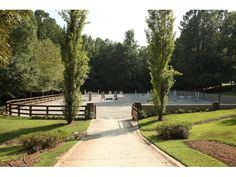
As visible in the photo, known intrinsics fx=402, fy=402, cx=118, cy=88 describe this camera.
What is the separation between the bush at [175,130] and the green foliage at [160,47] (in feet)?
26.1

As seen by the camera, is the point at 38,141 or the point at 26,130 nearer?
the point at 38,141

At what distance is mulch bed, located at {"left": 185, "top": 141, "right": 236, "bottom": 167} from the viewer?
11.9 metres

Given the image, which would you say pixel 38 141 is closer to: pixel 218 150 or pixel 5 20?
pixel 5 20

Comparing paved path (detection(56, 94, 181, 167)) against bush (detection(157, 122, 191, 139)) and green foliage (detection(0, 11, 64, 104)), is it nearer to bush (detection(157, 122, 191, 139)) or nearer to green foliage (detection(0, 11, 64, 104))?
bush (detection(157, 122, 191, 139))

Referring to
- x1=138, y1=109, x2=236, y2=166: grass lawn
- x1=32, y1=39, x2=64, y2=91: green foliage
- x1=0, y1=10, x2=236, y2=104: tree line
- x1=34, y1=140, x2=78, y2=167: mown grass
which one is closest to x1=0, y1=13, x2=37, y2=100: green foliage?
x1=0, y1=10, x2=236, y2=104: tree line

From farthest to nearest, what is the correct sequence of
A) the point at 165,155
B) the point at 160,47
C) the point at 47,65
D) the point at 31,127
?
the point at 47,65
the point at 160,47
the point at 31,127
the point at 165,155

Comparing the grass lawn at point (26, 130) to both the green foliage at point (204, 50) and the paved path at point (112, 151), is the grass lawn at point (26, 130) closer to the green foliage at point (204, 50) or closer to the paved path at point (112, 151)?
the paved path at point (112, 151)

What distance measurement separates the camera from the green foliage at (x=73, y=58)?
82.8 feet

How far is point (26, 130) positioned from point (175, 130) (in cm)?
948

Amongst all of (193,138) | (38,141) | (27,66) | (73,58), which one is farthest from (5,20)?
(27,66)

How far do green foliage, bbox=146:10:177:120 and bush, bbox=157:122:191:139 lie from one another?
26.1 feet

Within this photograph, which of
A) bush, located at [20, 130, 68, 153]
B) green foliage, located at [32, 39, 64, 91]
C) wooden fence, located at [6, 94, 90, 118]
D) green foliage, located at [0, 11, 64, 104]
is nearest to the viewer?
bush, located at [20, 130, 68, 153]

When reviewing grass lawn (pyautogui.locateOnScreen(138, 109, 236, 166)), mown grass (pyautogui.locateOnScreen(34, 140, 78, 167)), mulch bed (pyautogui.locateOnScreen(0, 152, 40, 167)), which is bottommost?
mulch bed (pyautogui.locateOnScreen(0, 152, 40, 167))

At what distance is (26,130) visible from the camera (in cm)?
2312
